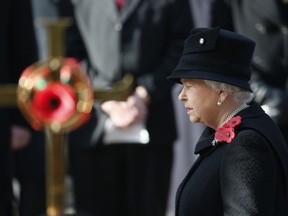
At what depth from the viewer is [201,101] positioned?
4500 mm

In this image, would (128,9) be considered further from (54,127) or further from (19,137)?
(54,127)

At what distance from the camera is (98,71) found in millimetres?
7430

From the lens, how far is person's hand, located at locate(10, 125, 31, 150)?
254 inches

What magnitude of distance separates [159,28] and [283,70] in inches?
31.0

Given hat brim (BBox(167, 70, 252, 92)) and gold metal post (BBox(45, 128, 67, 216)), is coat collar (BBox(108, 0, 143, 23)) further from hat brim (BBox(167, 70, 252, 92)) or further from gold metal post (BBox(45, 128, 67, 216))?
gold metal post (BBox(45, 128, 67, 216))

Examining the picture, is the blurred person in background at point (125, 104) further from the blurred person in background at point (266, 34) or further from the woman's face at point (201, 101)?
the woman's face at point (201, 101)

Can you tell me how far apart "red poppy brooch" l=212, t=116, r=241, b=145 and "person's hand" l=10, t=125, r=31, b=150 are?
Answer: 7.12 feet

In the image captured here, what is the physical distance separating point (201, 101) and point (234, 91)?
125mm

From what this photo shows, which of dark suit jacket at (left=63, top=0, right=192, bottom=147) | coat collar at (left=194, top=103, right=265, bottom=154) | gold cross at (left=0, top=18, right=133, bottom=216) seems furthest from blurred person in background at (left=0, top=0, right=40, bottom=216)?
coat collar at (left=194, top=103, right=265, bottom=154)

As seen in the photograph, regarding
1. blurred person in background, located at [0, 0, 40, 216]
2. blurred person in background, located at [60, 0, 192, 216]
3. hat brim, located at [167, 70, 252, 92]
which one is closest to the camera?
hat brim, located at [167, 70, 252, 92]

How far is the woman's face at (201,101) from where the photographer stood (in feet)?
14.8

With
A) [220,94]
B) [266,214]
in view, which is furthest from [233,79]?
[266,214]

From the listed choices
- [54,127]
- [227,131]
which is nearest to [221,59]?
[227,131]

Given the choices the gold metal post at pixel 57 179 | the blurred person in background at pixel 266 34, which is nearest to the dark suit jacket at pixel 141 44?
the blurred person in background at pixel 266 34
